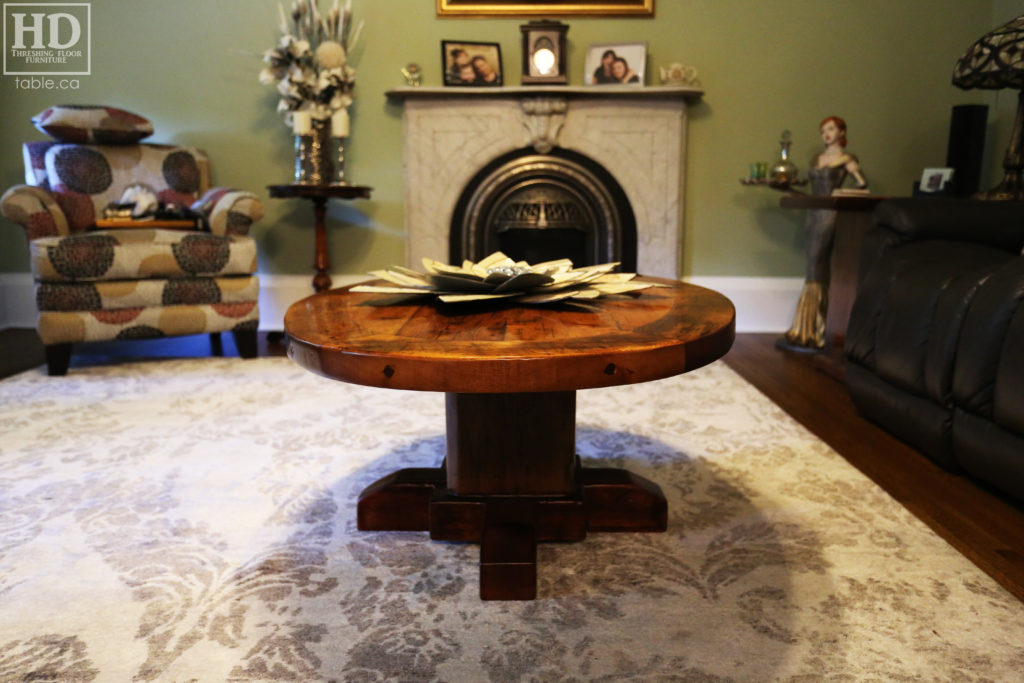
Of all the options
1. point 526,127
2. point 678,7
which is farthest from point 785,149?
point 526,127

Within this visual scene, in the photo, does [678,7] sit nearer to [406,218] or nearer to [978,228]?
[406,218]

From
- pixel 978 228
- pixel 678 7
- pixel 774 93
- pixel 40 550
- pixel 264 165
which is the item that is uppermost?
pixel 678 7

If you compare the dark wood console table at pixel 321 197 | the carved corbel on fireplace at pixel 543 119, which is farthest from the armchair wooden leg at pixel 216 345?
the carved corbel on fireplace at pixel 543 119

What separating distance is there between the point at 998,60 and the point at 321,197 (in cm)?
257

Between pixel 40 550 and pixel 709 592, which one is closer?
pixel 709 592

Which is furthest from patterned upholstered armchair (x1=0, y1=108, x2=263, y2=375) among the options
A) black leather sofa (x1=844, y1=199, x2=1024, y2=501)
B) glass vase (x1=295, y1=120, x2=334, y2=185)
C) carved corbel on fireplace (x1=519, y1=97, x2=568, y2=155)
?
black leather sofa (x1=844, y1=199, x2=1024, y2=501)

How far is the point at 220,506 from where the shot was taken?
1639 millimetres

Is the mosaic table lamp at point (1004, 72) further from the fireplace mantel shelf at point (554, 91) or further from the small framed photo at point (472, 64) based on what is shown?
the small framed photo at point (472, 64)

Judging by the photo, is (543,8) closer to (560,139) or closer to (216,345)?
(560,139)

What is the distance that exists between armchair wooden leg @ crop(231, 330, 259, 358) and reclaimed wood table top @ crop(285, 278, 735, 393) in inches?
74.6

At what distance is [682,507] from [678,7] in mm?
2793

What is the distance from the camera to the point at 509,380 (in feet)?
3.13

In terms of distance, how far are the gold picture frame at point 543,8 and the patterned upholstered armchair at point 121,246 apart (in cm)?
137

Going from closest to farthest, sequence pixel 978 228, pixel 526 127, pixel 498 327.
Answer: pixel 498 327 → pixel 978 228 → pixel 526 127
